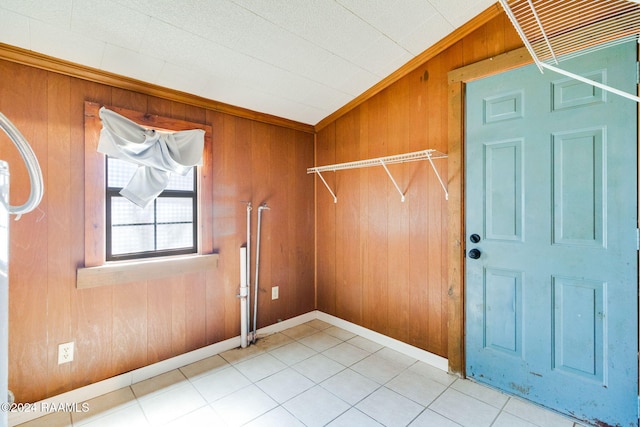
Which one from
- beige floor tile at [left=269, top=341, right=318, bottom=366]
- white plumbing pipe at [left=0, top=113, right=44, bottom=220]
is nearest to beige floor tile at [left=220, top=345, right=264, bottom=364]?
beige floor tile at [left=269, top=341, right=318, bottom=366]

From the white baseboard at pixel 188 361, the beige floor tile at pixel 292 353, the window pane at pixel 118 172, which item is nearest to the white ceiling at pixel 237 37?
the window pane at pixel 118 172

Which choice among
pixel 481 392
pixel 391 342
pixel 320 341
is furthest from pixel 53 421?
pixel 481 392

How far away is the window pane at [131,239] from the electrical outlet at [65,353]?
64cm

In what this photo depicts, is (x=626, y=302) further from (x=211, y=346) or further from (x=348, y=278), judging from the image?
(x=211, y=346)

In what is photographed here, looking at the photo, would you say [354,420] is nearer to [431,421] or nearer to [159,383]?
[431,421]

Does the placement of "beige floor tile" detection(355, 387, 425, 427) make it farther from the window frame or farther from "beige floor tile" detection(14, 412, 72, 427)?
"beige floor tile" detection(14, 412, 72, 427)

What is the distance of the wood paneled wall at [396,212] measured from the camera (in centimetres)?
233

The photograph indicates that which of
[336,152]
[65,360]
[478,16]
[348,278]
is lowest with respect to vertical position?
[65,360]

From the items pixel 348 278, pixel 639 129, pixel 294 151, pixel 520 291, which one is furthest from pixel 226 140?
pixel 639 129

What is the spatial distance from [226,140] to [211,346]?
1.83 m

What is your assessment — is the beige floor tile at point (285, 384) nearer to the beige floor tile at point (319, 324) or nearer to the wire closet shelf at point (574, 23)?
the beige floor tile at point (319, 324)

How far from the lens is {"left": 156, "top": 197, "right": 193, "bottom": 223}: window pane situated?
238 cm

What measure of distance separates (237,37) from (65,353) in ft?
7.71

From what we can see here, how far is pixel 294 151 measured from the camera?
3232 mm
